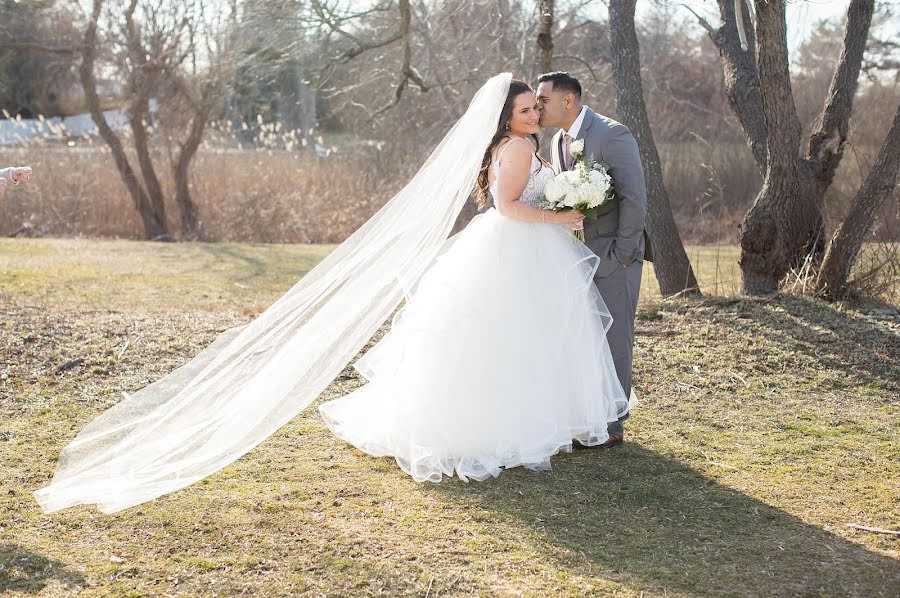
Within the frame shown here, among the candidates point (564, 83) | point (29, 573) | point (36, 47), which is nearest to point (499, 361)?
point (564, 83)

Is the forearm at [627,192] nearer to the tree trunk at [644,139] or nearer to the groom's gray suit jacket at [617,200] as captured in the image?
the groom's gray suit jacket at [617,200]

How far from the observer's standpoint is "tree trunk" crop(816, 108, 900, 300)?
7.90 m

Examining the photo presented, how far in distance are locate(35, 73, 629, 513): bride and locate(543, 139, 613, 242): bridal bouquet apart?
100 millimetres

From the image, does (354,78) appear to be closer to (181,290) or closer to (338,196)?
(338,196)

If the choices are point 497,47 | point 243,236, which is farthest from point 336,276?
point 243,236

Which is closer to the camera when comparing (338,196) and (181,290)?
(181,290)

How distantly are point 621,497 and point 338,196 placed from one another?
1261 centimetres

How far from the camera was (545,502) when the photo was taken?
434cm

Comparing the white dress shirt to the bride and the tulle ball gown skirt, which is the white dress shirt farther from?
the tulle ball gown skirt

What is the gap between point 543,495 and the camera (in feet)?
14.5

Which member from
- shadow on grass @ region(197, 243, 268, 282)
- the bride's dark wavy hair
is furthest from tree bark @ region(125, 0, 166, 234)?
the bride's dark wavy hair

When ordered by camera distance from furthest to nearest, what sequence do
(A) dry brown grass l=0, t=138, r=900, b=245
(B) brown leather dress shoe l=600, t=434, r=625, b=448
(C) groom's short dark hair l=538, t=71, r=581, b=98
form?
(A) dry brown grass l=0, t=138, r=900, b=245 → (B) brown leather dress shoe l=600, t=434, r=625, b=448 → (C) groom's short dark hair l=538, t=71, r=581, b=98

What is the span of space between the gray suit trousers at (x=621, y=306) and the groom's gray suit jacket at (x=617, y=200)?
A: 0.19 feet

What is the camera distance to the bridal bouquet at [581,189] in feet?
15.3
